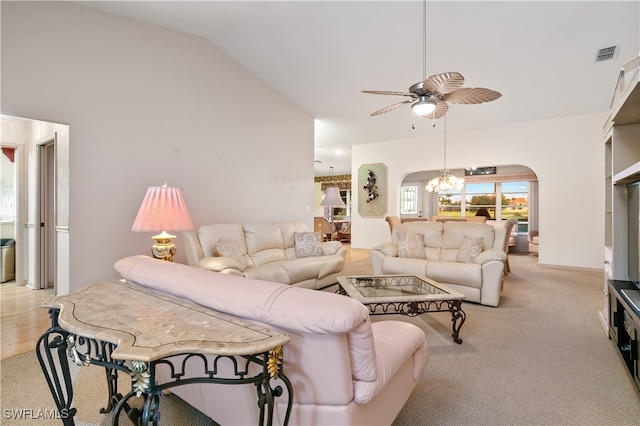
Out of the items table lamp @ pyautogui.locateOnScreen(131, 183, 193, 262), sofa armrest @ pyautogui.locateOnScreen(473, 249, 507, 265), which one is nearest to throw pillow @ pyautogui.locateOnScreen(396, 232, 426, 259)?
sofa armrest @ pyautogui.locateOnScreen(473, 249, 507, 265)

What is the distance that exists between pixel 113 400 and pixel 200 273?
3.32ft

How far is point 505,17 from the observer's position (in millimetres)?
3377

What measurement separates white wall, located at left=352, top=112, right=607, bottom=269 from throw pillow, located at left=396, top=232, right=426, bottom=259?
117 inches

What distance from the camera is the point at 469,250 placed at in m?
3.93

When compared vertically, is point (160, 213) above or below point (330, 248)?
above

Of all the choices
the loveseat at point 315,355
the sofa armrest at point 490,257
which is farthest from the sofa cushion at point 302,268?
the loveseat at point 315,355

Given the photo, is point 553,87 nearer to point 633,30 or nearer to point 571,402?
point 633,30

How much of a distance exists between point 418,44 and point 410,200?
279 inches

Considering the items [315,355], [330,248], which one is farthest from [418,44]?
[315,355]

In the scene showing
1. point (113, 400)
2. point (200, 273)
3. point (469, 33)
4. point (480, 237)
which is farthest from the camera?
point (480, 237)

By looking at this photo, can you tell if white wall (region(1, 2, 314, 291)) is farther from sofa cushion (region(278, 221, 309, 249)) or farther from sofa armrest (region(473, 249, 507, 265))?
sofa armrest (region(473, 249, 507, 265))

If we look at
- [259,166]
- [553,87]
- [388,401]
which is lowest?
[388,401]

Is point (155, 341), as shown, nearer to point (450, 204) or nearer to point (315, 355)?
point (315, 355)

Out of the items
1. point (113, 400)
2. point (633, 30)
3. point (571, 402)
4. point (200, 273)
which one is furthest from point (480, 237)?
point (113, 400)
